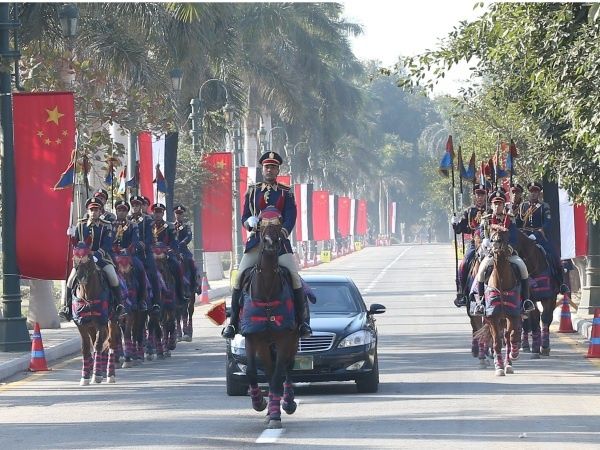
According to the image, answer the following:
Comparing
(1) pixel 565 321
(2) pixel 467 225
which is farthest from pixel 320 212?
(2) pixel 467 225

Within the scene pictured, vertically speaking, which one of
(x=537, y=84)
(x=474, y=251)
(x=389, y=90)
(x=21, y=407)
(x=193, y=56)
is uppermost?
(x=389, y=90)

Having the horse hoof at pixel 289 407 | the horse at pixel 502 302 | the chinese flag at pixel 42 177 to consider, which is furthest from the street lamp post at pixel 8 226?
the horse hoof at pixel 289 407

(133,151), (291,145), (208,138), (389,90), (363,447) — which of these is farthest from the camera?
(389,90)

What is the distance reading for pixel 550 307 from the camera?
23781mm

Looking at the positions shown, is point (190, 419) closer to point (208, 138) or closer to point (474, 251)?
point (474, 251)

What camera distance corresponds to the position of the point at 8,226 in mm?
26359

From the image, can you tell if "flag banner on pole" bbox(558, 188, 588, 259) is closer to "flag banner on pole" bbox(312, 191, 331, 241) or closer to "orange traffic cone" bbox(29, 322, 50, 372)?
"orange traffic cone" bbox(29, 322, 50, 372)

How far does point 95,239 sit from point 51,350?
6324mm

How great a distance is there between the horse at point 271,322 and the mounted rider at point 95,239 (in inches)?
187

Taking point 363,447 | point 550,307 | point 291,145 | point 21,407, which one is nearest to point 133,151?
point 550,307

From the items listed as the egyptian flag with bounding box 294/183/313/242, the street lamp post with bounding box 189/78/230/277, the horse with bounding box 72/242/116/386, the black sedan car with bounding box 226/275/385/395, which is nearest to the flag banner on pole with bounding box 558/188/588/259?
the horse with bounding box 72/242/116/386

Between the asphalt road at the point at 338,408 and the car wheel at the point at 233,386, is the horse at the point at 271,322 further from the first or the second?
the car wheel at the point at 233,386

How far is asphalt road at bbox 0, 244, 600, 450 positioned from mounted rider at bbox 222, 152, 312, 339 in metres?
1.13

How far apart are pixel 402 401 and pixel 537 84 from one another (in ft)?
19.9
